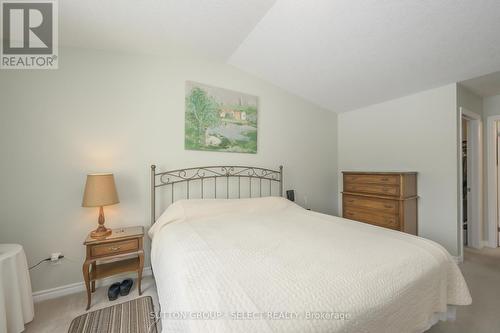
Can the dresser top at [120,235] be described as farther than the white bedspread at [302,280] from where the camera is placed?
Yes

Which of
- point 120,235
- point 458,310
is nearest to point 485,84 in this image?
point 458,310

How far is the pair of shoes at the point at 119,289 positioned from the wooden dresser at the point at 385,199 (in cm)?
318

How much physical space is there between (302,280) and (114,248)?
5.92 ft

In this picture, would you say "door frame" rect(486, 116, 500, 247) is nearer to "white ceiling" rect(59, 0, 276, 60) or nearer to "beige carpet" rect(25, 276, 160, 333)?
"white ceiling" rect(59, 0, 276, 60)

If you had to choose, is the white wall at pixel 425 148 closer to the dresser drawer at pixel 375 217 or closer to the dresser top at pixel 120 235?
the dresser drawer at pixel 375 217

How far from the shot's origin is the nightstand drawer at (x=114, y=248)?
1.86 meters

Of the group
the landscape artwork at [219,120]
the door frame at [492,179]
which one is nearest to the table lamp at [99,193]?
the landscape artwork at [219,120]

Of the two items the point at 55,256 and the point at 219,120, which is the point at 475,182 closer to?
the point at 219,120

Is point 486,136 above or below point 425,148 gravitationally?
above

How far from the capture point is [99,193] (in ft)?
6.17

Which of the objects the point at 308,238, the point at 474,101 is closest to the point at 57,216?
the point at 308,238

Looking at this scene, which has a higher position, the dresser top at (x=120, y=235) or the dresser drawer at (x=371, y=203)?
the dresser drawer at (x=371, y=203)

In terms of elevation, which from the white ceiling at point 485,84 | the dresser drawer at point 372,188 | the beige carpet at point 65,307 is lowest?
the beige carpet at point 65,307

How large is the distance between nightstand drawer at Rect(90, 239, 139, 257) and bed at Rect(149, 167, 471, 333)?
324mm
